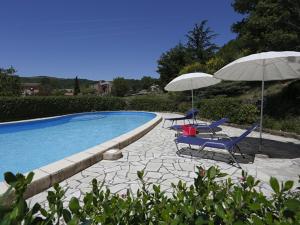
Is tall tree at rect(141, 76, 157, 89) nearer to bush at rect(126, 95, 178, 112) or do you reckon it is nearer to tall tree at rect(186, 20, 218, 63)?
tall tree at rect(186, 20, 218, 63)

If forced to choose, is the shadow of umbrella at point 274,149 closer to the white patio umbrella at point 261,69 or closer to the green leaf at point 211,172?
the white patio umbrella at point 261,69

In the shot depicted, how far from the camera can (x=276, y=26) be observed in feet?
38.8

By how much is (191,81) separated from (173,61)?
26.0m

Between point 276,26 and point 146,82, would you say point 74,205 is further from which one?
point 146,82

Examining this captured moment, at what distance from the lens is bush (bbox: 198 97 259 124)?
11406mm

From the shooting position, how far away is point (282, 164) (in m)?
5.88

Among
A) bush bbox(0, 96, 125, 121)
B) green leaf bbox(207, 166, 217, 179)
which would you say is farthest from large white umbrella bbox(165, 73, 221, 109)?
bush bbox(0, 96, 125, 121)

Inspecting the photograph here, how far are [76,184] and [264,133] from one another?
8385 millimetres

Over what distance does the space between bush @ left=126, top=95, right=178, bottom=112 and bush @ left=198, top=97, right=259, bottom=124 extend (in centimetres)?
692

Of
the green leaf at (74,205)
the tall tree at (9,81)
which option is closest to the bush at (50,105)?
the tall tree at (9,81)

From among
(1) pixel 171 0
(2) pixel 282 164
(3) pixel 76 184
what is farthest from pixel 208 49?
(3) pixel 76 184

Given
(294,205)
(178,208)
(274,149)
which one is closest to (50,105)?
(274,149)

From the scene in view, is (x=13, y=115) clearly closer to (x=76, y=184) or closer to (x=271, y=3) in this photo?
(x=76, y=184)

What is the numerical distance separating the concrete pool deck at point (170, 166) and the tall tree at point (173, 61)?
28411 mm
